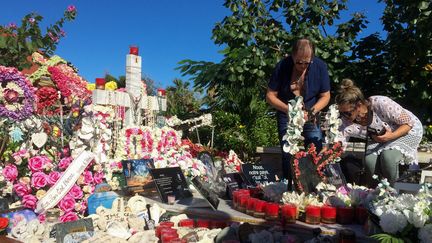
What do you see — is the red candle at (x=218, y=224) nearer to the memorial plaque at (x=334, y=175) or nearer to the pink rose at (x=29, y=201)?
the memorial plaque at (x=334, y=175)

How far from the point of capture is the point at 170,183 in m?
3.30

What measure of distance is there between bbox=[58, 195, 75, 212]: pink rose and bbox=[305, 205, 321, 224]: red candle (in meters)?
1.54

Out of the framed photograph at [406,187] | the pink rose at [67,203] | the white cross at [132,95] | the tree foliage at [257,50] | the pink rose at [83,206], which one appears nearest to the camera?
the framed photograph at [406,187]

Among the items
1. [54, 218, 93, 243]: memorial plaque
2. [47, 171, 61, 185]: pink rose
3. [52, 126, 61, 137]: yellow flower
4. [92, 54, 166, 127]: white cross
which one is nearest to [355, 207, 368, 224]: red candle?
[54, 218, 93, 243]: memorial plaque

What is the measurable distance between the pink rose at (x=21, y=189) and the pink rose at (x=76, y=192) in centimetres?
27

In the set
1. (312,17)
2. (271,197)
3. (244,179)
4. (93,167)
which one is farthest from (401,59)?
(93,167)

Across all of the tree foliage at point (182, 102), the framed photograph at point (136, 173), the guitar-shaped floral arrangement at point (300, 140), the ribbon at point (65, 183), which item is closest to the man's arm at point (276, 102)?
the guitar-shaped floral arrangement at point (300, 140)

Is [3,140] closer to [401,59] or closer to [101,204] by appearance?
[101,204]

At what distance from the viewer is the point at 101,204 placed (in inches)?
117

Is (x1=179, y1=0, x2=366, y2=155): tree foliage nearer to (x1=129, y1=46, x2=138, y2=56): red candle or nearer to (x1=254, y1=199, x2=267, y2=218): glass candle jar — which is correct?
(x1=129, y1=46, x2=138, y2=56): red candle

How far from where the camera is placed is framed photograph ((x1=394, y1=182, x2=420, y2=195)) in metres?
2.40

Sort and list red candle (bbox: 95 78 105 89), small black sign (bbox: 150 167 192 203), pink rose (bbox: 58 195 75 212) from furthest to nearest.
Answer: red candle (bbox: 95 78 105 89) < small black sign (bbox: 150 167 192 203) < pink rose (bbox: 58 195 75 212)

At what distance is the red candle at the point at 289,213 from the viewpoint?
7.99 feet

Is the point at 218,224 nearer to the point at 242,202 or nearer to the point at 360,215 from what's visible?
the point at 242,202
